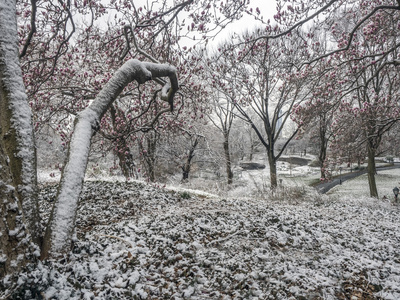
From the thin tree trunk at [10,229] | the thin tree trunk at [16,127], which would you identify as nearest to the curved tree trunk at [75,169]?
the thin tree trunk at [16,127]

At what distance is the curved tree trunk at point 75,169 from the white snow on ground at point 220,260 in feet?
0.74

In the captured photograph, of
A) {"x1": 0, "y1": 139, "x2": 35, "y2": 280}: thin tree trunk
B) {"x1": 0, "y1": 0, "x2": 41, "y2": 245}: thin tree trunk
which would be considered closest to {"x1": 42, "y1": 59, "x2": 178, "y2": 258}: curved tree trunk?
{"x1": 0, "y1": 0, "x2": 41, "y2": 245}: thin tree trunk

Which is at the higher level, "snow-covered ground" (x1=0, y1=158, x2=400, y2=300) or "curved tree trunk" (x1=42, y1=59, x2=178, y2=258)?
"curved tree trunk" (x1=42, y1=59, x2=178, y2=258)

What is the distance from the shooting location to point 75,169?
88.0 inches

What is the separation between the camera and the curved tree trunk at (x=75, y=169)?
202cm

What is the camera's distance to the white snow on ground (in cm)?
199

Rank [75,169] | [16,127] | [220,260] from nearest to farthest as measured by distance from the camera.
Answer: [16,127] < [75,169] < [220,260]

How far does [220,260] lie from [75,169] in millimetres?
2044

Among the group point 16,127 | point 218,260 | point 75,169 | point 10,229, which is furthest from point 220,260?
point 16,127

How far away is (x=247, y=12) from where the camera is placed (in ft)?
12.4

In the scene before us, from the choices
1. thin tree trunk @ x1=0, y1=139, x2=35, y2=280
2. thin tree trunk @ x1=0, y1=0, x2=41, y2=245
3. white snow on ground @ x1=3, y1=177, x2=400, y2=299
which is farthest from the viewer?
white snow on ground @ x1=3, y1=177, x2=400, y2=299

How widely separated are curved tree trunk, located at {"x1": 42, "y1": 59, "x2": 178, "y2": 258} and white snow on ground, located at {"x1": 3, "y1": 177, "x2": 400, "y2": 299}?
23cm

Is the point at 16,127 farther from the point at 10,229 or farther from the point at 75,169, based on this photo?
the point at 10,229

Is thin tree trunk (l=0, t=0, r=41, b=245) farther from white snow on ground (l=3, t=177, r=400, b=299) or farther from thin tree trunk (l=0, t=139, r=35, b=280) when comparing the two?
white snow on ground (l=3, t=177, r=400, b=299)
